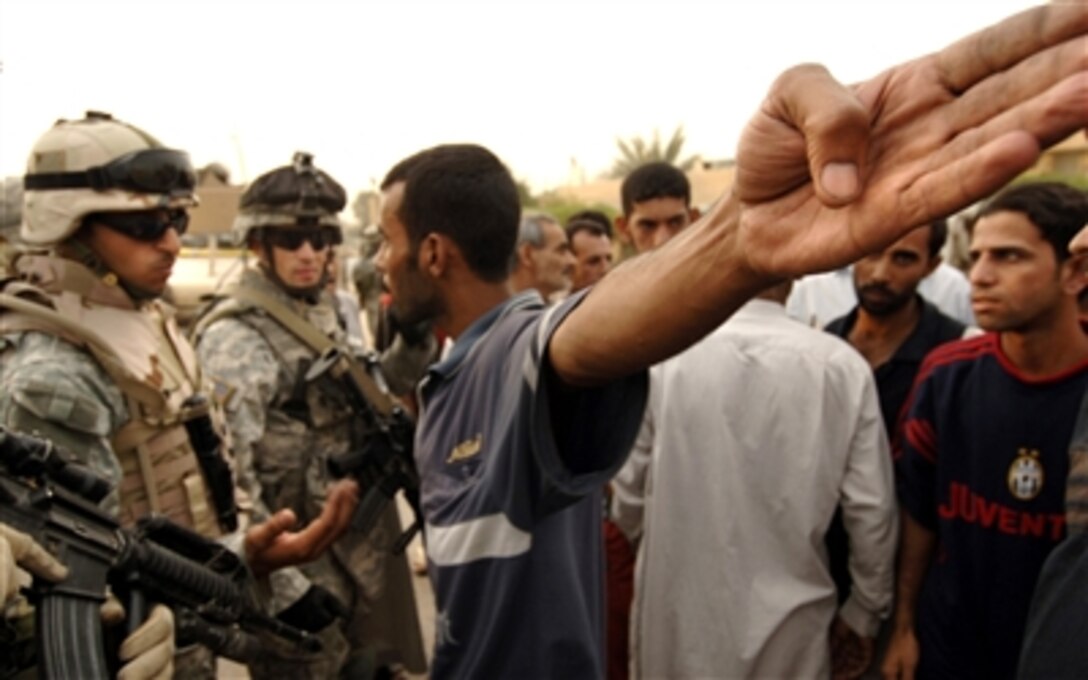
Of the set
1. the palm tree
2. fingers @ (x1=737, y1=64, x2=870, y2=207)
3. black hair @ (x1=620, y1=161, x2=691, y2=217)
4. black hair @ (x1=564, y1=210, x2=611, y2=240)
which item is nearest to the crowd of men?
fingers @ (x1=737, y1=64, x2=870, y2=207)

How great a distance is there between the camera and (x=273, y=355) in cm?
319

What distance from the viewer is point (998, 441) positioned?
211 cm

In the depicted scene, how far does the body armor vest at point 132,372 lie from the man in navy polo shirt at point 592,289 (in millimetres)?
814

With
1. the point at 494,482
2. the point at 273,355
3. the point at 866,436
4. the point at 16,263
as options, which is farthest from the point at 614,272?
the point at 273,355

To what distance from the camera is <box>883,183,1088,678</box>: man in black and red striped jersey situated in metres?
2.05

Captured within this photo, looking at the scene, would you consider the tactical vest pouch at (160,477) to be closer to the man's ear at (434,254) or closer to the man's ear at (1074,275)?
the man's ear at (434,254)

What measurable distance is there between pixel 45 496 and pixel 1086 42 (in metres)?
1.75

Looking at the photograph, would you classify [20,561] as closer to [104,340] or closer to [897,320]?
[104,340]

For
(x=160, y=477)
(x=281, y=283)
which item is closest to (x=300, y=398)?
(x=281, y=283)

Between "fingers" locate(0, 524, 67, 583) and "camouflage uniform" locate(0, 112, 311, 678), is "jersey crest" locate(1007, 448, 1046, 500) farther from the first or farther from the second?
"fingers" locate(0, 524, 67, 583)

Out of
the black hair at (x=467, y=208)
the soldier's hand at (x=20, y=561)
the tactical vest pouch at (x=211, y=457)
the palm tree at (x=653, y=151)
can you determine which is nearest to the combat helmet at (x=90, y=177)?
the tactical vest pouch at (x=211, y=457)

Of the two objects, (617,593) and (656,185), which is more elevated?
(656,185)

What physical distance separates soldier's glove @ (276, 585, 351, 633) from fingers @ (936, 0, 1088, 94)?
2.52 meters

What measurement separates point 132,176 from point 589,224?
3.54m
